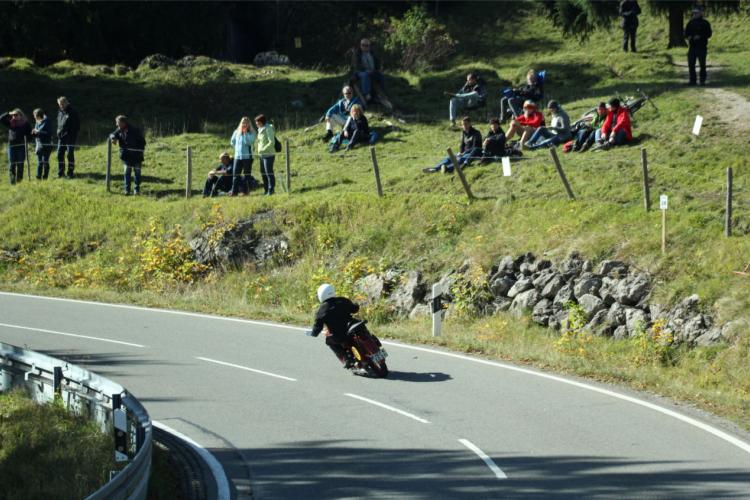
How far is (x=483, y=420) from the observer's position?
13664 millimetres

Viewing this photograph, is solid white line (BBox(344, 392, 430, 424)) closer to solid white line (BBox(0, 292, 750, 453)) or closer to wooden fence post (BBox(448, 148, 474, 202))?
solid white line (BBox(0, 292, 750, 453))

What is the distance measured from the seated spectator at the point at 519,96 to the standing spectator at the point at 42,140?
12112 millimetres

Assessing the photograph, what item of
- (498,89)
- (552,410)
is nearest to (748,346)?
(552,410)

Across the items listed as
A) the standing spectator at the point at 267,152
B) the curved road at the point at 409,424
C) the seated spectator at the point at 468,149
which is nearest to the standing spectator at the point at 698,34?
the seated spectator at the point at 468,149

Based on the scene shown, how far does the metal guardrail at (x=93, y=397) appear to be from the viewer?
9547mm

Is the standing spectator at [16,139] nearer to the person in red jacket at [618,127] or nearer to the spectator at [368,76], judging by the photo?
the spectator at [368,76]

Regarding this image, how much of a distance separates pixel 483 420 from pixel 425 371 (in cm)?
302

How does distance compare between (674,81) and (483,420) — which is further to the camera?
(674,81)

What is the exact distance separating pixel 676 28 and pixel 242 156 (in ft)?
60.9

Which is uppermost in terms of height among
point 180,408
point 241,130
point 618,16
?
point 618,16

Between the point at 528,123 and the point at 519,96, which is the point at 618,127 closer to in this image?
the point at 528,123

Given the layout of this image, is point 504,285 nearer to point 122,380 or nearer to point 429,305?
point 429,305

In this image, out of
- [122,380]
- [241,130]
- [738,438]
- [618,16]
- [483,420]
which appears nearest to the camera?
[738,438]

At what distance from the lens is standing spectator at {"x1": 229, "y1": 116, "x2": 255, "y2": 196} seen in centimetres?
2802
